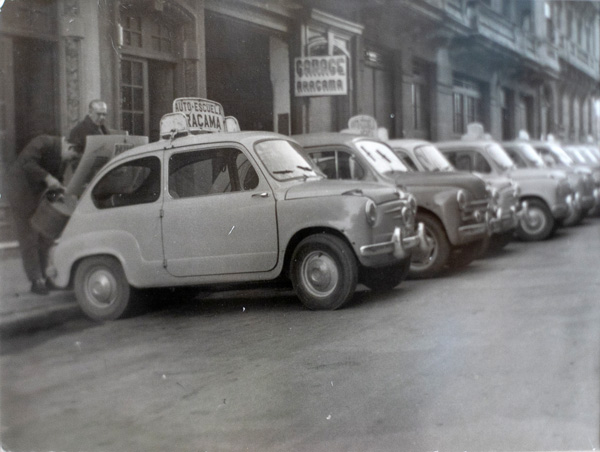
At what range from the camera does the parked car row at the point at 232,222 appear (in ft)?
6.97

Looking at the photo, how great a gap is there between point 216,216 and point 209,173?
0.14 m

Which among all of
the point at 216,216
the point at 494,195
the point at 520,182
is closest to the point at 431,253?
the point at 494,195

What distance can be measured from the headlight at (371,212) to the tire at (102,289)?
2.85ft

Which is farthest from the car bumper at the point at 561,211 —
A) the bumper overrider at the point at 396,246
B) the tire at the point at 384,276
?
the tire at the point at 384,276

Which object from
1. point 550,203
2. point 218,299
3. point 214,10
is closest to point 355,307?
point 218,299

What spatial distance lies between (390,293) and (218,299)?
646mm

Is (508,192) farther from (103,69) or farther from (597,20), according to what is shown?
(103,69)

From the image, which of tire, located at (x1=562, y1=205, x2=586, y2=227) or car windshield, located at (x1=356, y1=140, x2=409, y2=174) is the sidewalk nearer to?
car windshield, located at (x1=356, y1=140, x2=409, y2=174)

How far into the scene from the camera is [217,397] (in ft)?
7.46

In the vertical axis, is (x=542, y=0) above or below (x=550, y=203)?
above

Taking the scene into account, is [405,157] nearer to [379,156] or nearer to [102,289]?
[379,156]

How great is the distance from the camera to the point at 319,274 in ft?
7.52

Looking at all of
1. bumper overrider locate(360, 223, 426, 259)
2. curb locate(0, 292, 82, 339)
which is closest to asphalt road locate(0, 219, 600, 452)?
curb locate(0, 292, 82, 339)

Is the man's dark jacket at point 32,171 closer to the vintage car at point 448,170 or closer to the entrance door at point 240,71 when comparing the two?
the entrance door at point 240,71
